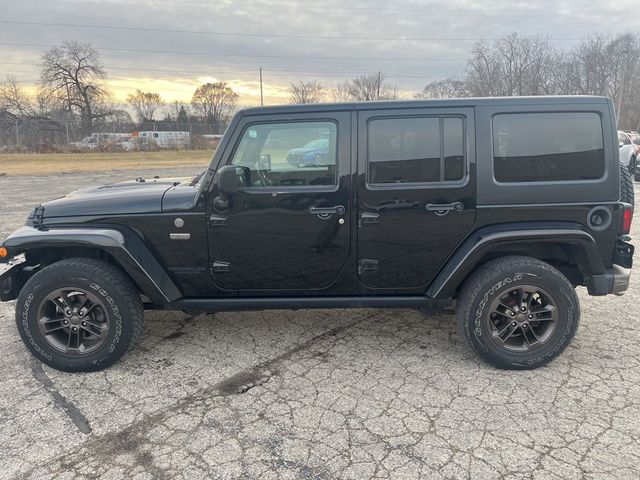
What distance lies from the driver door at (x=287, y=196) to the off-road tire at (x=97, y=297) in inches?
26.9

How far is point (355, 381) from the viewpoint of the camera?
3176 mm

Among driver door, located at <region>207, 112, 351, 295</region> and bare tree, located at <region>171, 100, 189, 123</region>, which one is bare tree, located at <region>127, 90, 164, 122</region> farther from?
driver door, located at <region>207, 112, 351, 295</region>

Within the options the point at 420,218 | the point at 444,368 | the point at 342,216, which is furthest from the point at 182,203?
the point at 444,368

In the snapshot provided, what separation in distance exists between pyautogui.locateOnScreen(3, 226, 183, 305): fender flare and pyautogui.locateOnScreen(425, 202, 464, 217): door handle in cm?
196

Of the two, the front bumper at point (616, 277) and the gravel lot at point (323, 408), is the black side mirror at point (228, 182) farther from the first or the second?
the front bumper at point (616, 277)

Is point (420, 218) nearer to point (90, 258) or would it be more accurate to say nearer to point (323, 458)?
point (323, 458)

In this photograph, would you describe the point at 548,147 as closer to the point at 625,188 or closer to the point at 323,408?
the point at 625,188

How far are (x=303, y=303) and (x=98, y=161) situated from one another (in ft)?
98.8

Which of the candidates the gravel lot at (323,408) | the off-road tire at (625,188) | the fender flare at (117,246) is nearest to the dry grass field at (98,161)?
the fender flare at (117,246)

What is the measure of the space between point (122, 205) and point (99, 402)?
1.35 meters

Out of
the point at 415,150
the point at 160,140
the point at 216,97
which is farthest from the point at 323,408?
the point at 216,97

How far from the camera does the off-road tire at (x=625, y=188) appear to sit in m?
3.39

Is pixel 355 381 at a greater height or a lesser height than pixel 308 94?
lesser

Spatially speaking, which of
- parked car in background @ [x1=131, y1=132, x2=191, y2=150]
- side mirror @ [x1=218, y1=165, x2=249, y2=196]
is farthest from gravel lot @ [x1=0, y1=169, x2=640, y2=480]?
parked car in background @ [x1=131, y1=132, x2=191, y2=150]
